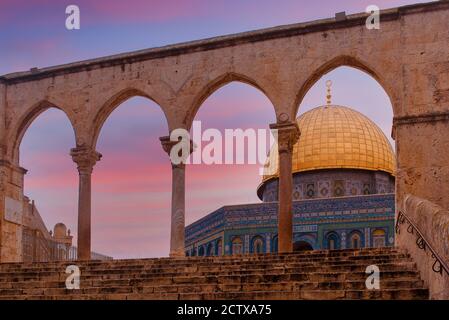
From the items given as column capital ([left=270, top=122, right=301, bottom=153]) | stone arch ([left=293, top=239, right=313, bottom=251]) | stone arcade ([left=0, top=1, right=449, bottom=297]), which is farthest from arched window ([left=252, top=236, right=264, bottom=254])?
column capital ([left=270, top=122, right=301, bottom=153])

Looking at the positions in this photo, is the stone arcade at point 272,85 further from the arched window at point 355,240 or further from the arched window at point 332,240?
the arched window at point 332,240

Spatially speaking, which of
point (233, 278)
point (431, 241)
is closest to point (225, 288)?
point (233, 278)

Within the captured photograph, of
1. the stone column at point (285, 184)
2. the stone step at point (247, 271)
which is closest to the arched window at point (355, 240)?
the stone column at point (285, 184)

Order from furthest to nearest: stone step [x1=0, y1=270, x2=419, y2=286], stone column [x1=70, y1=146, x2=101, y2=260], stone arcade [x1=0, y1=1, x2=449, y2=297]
Answer: stone column [x1=70, y1=146, x2=101, y2=260]
stone arcade [x1=0, y1=1, x2=449, y2=297]
stone step [x1=0, y1=270, x2=419, y2=286]

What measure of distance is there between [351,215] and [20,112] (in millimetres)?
21071

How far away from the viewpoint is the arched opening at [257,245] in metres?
39.6

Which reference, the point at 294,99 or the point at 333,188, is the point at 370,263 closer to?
the point at 294,99

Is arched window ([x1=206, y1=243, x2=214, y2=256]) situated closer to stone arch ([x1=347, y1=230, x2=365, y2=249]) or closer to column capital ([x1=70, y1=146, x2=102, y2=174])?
stone arch ([x1=347, y1=230, x2=365, y2=249])

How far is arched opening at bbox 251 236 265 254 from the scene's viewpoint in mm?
39625

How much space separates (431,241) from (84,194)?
12837 millimetres

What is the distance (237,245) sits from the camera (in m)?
40.6

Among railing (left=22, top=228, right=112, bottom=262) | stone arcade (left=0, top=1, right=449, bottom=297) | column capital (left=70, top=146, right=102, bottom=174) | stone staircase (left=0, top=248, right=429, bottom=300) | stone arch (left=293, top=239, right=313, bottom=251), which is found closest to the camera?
stone staircase (left=0, top=248, right=429, bottom=300)

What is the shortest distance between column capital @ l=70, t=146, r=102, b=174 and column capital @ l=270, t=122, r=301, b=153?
5.38 meters
